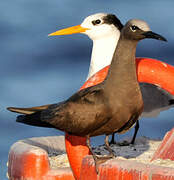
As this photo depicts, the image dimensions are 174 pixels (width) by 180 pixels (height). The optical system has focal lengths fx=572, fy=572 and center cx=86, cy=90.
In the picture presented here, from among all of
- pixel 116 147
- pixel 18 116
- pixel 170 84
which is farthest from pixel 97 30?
pixel 18 116

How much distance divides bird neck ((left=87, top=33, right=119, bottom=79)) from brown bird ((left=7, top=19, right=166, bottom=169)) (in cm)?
297

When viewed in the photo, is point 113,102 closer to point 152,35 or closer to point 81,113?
point 81,113

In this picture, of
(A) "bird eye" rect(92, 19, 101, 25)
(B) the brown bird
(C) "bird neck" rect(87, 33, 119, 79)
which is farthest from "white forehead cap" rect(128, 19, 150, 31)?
(A) "bird eye" rect(92, 19, 101, 25)

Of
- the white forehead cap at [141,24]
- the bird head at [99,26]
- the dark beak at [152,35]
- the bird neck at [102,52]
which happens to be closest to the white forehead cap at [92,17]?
the bird head at [99,26]

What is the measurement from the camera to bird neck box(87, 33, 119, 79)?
968cm

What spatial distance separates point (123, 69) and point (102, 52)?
351cm

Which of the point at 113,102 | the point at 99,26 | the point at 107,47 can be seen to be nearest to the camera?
the point at 113,102

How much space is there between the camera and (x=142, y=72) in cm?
775

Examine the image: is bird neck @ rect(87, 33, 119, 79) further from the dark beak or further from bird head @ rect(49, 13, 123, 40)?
the dark beak

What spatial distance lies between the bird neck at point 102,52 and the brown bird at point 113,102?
9.76ft

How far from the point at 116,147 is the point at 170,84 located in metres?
2.34

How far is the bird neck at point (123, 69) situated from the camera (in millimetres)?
6371

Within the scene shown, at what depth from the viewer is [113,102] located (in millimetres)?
6266

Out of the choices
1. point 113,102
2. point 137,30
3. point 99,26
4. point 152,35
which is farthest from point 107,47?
point 113,102
